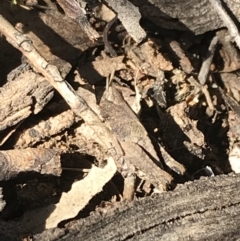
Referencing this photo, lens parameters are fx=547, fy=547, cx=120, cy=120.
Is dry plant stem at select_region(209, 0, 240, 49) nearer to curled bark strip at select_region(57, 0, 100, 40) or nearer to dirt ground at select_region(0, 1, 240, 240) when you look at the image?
dirt ground at select_region(0, 1, 240, 240)

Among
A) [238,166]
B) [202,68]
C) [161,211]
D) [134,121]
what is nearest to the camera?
[161,211]

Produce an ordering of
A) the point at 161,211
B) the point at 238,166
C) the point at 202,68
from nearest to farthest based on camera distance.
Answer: the point at 161,211 < the point at 238,166 < the point at 202,68

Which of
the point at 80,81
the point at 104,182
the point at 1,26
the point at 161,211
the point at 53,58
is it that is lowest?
the point at 161,211

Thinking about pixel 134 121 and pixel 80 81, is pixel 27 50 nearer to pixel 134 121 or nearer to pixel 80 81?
pixel 80 81

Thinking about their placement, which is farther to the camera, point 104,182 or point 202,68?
point 202,68

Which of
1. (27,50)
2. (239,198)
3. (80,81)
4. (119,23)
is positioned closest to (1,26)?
(27,50)

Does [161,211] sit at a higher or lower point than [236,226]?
higher

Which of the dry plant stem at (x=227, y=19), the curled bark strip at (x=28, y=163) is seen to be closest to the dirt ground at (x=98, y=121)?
the curled bark strip at (x=28, y=163)

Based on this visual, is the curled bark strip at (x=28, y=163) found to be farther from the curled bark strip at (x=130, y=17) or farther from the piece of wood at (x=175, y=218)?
the curled bark strip at (x=130, y=17)
